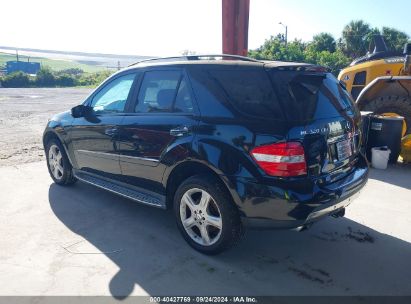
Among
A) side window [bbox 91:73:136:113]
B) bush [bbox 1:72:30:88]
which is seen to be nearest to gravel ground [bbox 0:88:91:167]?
side window [bbox 91:73:136:113]

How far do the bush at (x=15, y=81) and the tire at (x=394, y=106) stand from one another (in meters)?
35.2

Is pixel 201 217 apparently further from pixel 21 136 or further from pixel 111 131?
pixel 21 136

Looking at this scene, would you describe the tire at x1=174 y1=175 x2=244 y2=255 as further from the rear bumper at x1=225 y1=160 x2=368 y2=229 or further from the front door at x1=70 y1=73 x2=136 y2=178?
the front door at x1=70 y1=73 x2=136 y2=178

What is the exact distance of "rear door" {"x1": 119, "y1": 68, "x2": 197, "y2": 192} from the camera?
11.4 ft

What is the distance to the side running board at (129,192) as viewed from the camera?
12.5ft

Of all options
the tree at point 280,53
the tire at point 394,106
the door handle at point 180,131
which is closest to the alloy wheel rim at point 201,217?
the door handle at point 180,131

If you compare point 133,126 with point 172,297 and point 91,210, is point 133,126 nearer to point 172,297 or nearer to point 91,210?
point 91,210

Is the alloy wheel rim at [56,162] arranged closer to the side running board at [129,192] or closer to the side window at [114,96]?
the side running board at [129,192]

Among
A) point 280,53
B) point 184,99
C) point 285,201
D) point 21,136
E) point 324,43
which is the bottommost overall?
point 21,136

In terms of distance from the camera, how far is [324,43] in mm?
40094

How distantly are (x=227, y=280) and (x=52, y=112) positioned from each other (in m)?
13.8

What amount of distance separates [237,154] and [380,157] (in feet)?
13.8

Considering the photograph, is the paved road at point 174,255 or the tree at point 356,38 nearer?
the paved road at point 174,255

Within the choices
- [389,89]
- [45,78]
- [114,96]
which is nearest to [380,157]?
[389,89]
